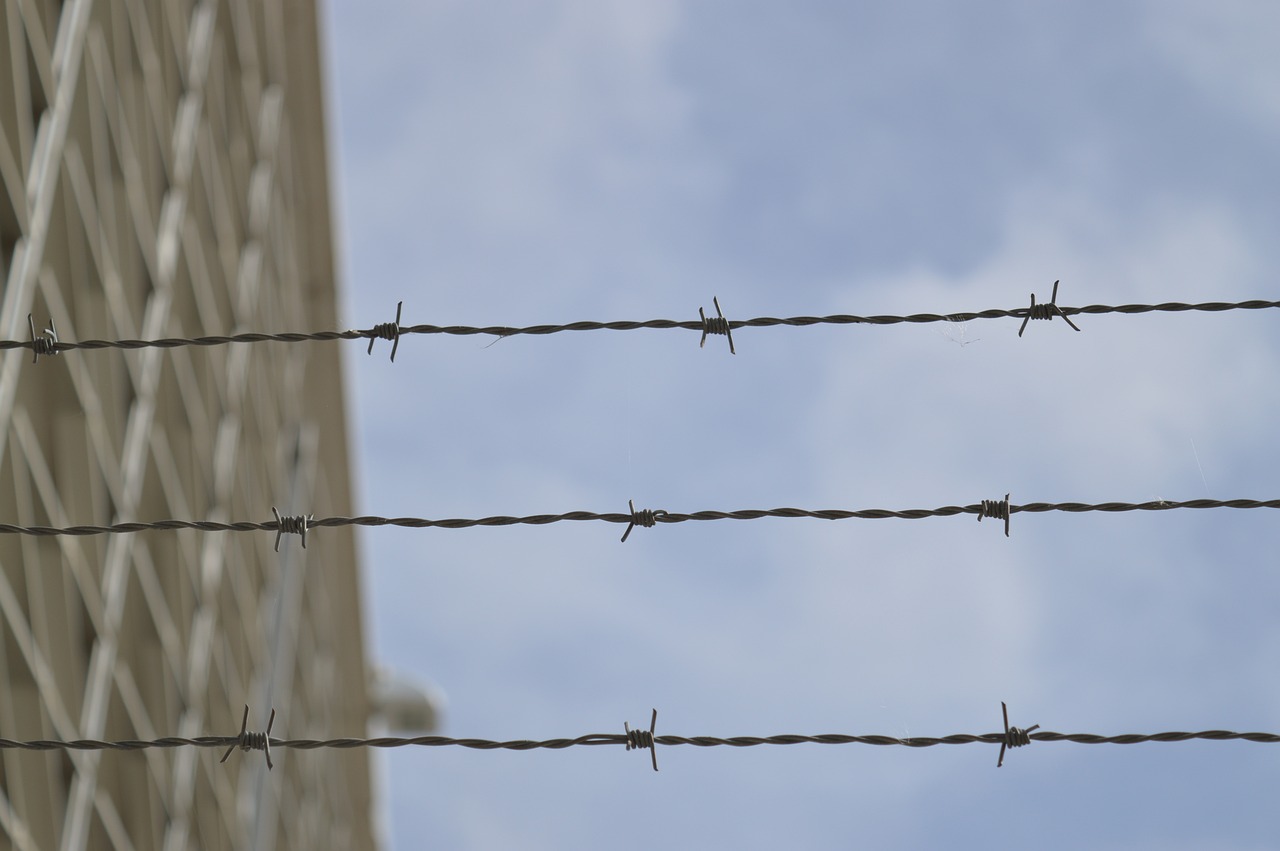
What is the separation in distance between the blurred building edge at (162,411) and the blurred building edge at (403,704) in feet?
10.9

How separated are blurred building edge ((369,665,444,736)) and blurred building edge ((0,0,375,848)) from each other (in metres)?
3.31

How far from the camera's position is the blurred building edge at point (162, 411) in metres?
8.25

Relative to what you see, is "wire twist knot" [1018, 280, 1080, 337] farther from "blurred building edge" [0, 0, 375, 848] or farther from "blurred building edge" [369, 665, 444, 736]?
"blurred building edge" [369, 665, 444, 736]

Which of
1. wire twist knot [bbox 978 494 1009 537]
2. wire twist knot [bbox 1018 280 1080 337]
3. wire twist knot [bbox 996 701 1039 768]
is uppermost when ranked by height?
Result: wire twist knot [bbox 1018 280 1080 337]

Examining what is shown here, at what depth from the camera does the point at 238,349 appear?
591 inches

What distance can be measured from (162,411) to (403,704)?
1330cm

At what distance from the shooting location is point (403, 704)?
24.3m

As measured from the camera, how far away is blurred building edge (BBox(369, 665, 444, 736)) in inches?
941

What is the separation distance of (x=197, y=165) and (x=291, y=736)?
7212 millimetres

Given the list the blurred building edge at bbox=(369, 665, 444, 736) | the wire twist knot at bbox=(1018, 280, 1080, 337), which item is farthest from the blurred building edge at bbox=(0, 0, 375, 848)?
the wire twist knot at bbox=(1018, 280, 1080, 337)

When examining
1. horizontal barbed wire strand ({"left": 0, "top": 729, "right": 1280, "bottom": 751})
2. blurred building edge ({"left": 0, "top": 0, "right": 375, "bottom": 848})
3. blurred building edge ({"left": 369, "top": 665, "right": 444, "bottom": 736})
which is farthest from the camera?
blurred building edge ({"left": 369, "top": 665, "right": 444, "bottom": 736})

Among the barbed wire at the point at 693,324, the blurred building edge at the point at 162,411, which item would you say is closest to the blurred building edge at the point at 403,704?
the blurred building edge at the point at 162,411

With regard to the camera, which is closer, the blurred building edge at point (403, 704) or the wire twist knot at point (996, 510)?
the wire twist knot at point (996, 510)

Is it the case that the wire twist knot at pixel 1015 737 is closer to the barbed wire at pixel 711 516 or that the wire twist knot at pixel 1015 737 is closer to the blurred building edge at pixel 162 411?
the barbed wire at pixel 711 516
